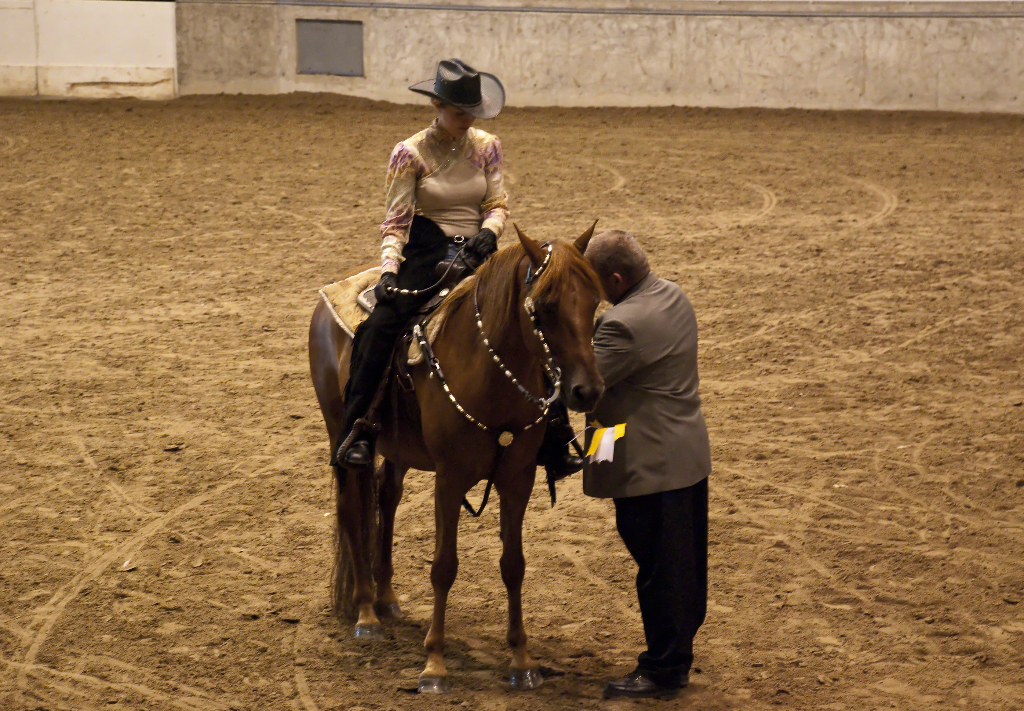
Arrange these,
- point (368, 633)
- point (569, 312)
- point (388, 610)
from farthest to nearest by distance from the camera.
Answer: point (388, 610), point (368, 633), point (569, 312)

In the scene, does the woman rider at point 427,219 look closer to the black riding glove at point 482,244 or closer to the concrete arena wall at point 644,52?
the black riding glove at point 482,244

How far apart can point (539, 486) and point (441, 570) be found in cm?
263

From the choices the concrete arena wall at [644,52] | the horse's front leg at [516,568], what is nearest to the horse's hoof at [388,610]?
the horse's front leg at [516,568]

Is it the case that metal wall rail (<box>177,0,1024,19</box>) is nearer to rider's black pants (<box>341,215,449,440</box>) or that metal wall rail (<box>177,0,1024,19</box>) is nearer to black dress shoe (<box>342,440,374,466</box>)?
rider's black pants (<box>341,215,449,440</box>)

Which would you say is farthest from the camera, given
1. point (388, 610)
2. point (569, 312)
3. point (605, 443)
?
point (388, 610)

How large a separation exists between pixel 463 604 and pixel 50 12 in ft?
51.2

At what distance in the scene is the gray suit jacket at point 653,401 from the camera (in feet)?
14.9

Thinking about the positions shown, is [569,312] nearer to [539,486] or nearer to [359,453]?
[359,453]

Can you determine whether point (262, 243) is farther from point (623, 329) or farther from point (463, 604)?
point (623, 329)

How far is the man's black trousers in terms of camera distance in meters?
4.66

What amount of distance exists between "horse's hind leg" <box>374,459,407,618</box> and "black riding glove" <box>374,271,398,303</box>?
3.52 feet

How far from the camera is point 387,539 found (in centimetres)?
Answer: 573

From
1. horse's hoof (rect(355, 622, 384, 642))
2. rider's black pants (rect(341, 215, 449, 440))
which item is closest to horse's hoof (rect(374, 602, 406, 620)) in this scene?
horse's hoof (rect(355, 622, 384, 642))

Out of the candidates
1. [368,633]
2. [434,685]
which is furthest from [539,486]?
[434,685]
